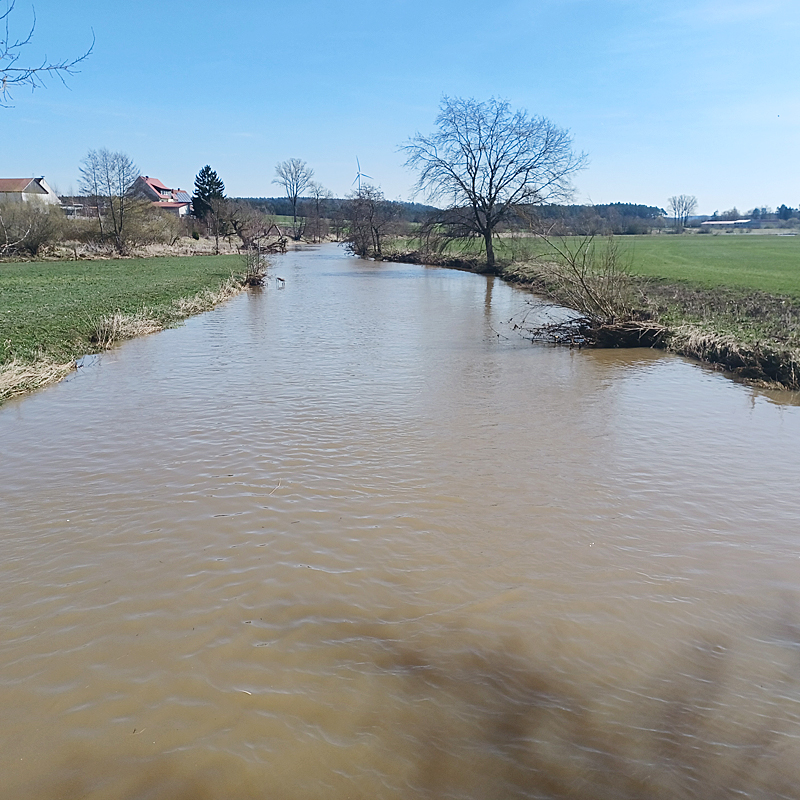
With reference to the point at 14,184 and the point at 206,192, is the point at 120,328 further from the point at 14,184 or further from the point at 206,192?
the point at 14,184

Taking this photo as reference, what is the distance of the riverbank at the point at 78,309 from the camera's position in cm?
1141

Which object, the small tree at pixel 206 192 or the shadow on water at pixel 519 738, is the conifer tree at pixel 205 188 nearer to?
the small tree at pixel 206 192

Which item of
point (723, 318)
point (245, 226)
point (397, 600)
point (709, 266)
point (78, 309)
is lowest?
point (397, 600)

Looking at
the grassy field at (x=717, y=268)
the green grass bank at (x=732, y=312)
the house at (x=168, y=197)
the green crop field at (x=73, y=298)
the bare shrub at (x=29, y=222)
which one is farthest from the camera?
the house at (x=168, y=197)

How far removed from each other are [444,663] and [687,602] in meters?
2.01

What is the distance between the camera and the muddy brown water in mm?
3271

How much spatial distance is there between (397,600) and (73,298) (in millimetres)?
19292

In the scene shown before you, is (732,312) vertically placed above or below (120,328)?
above

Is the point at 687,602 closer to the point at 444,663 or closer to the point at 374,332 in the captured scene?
the point at 444,663

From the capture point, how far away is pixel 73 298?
2009 centimetres

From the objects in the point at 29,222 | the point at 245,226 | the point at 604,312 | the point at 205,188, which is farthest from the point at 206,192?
the point at 604,312

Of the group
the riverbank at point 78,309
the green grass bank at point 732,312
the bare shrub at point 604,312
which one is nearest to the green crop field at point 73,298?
the riverbank at point 78,309

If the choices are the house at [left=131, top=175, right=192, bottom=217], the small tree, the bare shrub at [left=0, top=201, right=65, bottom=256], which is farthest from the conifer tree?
the bare shrub at [left=0, top=201, right=65, bottom=256]

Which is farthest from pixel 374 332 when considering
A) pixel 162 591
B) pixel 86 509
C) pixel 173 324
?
pixel 162 591
